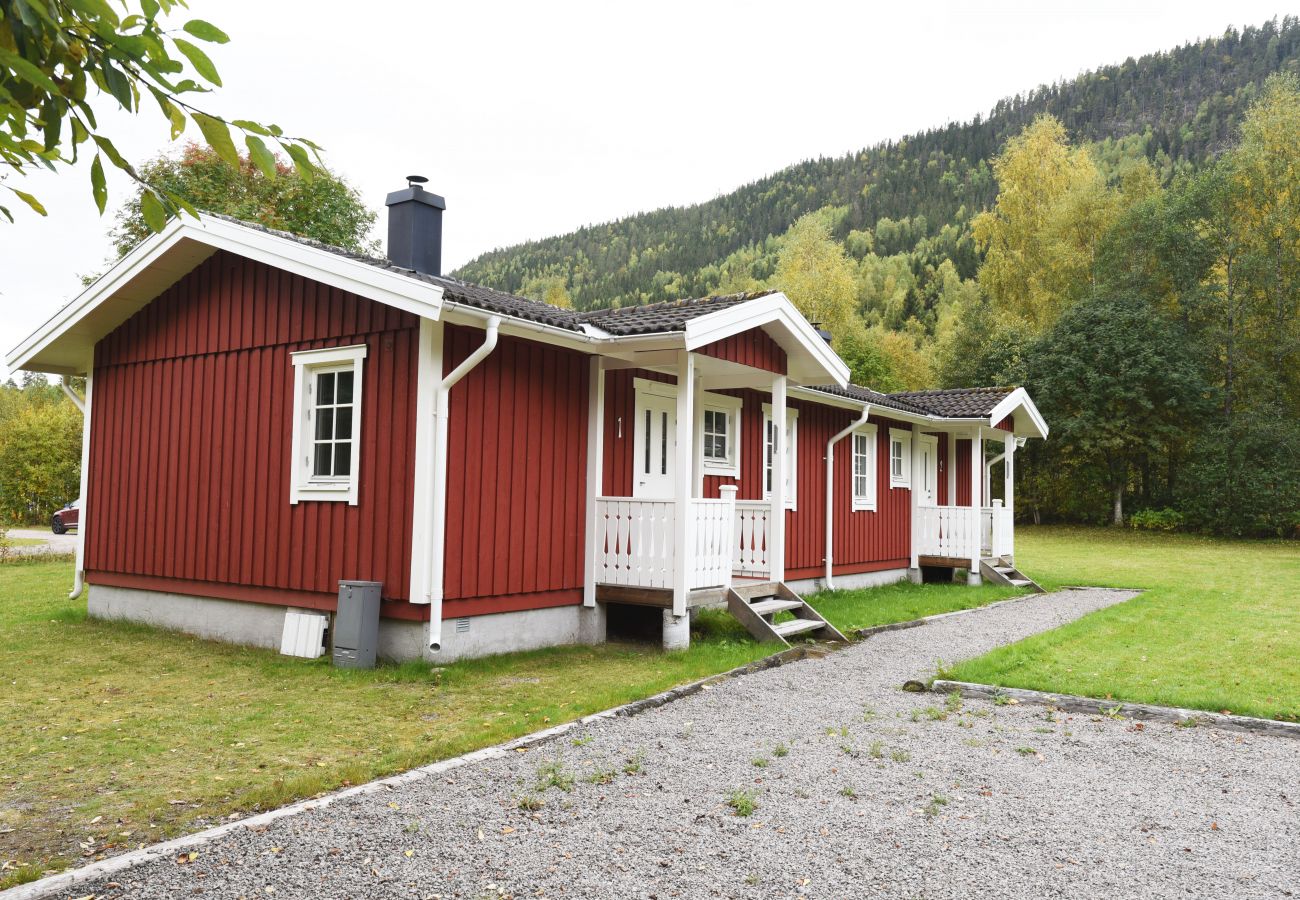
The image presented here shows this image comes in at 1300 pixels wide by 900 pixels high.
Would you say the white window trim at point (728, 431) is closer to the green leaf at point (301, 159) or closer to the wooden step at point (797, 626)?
the wooden step at point (797, 626)

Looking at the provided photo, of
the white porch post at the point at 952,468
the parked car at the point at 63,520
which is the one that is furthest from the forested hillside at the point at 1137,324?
the parked car at the point at 63,520

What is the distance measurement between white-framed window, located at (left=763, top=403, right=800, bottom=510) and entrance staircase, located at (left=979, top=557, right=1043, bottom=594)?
4.92 meters

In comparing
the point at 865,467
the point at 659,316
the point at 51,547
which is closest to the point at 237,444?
the point at 659,316

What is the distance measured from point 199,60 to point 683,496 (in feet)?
23.6

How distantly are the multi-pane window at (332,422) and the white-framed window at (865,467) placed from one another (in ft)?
28.6

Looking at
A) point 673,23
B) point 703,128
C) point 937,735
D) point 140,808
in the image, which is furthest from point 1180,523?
point 703,128

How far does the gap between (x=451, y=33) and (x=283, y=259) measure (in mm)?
4237

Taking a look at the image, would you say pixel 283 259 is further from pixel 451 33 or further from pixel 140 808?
pixel 140 808

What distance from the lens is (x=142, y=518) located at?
10117 millimetres

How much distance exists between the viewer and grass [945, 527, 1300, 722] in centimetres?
721

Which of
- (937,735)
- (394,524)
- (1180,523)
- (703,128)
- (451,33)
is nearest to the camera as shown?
(937,735)

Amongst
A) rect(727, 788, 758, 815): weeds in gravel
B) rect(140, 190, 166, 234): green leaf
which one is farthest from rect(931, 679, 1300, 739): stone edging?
rect(140, 190, 166, 234): green leaf

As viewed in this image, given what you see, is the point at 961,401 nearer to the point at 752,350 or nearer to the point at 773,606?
the point at 752,350

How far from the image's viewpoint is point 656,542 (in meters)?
8.95
